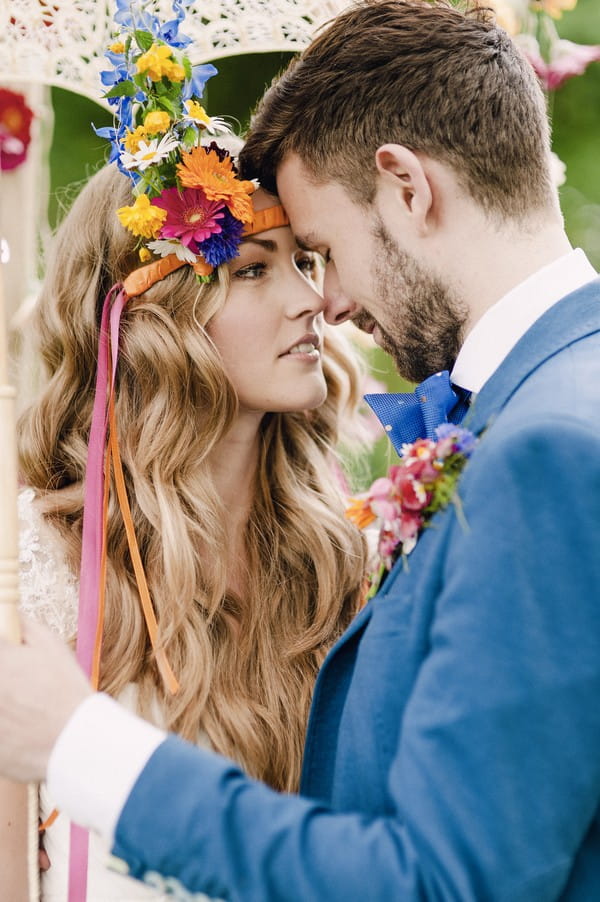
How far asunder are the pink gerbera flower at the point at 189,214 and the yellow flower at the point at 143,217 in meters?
0.03

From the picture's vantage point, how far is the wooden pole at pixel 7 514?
166cm

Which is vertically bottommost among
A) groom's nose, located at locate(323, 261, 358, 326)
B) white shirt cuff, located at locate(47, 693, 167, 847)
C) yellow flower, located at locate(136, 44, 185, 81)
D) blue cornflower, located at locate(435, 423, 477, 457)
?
white shirt cuff, located at locate(47, 693, 167, 847)

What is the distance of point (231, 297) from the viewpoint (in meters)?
2.88

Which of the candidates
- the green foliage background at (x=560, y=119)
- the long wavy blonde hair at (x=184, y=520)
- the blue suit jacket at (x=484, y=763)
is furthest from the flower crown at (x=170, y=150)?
the blue suit jacket at (x=484, y=763)

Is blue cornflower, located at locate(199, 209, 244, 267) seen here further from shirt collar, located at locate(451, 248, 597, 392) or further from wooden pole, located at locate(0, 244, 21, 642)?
wooden pole, located at locate(0, 244, 21, 642)

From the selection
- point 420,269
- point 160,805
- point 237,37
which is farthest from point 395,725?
point 237,37

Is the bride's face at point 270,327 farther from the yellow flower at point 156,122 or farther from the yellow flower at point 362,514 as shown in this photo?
the yellow flower at point 362,514

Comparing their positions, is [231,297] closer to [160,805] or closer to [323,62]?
[323,62]

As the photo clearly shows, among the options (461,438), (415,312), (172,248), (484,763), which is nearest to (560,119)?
(172,248)

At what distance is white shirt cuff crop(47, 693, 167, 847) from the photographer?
5.04ft

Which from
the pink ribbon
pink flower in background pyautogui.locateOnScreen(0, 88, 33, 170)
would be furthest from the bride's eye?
pink flower in background pyautogui.locateOnScreen(0, 88, 33, 170)

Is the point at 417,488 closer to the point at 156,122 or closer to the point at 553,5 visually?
the point at 156,122

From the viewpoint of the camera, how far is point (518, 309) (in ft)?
6.54

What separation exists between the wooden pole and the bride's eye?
125 centimetres
